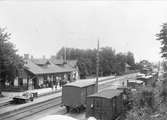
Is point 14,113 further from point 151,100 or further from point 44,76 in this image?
point 44,76

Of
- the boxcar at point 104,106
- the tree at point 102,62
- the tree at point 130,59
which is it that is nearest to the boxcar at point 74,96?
the boxcar at point 104,106

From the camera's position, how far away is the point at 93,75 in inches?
2598

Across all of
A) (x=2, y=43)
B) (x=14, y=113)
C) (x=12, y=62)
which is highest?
(x=2, y=43)

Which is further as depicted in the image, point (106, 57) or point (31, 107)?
point (106, 57)

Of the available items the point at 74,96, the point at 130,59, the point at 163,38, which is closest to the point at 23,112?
the point at 74,96

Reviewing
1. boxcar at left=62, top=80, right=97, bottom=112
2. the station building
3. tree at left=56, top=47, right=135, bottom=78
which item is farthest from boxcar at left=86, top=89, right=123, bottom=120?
tree at left=56, top=47, right=135, bottom=78

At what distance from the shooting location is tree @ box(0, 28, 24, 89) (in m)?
24.1

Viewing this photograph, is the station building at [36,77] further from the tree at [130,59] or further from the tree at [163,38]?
the tree at [130,59]

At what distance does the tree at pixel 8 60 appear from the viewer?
24.1 metres

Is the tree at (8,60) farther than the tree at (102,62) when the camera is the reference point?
No

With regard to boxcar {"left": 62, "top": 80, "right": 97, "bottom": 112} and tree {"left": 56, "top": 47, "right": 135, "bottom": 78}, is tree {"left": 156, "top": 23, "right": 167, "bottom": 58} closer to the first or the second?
boxcar {"left": 62, "top": 80, "right": 97, "bottom": 112}

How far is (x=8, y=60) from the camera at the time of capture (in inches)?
959

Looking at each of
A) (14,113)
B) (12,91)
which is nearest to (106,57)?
(12,91)

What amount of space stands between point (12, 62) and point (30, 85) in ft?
41.5
